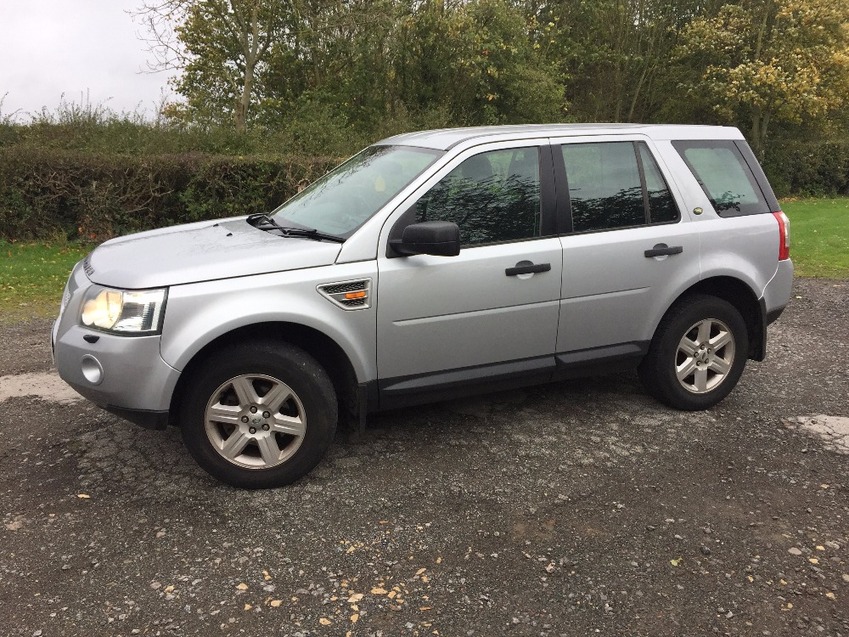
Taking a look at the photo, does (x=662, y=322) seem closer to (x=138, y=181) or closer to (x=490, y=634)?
(x=490, y=634)

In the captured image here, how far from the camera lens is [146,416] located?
357cm

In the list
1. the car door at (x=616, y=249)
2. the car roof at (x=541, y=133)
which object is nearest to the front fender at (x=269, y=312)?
the car roof at (x=541, y=133)

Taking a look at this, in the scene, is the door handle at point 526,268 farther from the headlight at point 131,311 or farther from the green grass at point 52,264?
the green grass at point 52,264

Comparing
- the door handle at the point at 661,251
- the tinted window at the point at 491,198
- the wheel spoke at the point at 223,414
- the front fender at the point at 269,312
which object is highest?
the tinted window at the point at 491,198

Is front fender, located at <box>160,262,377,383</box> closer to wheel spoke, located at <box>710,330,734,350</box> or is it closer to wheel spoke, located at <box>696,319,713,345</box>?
wheel spoke, located at <box>696,319,713,345</box>

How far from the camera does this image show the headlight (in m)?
3.49

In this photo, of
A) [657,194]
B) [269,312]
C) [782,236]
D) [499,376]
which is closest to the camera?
[269,312]

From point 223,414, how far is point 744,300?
139 inches

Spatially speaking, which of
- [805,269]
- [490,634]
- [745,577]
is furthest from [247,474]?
[805,269]

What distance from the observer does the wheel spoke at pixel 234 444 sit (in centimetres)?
374

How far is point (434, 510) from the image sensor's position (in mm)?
3654

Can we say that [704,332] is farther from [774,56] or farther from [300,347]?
[774,56]

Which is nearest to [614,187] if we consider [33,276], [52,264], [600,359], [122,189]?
[600,359]

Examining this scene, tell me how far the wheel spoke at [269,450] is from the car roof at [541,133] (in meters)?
1.94
